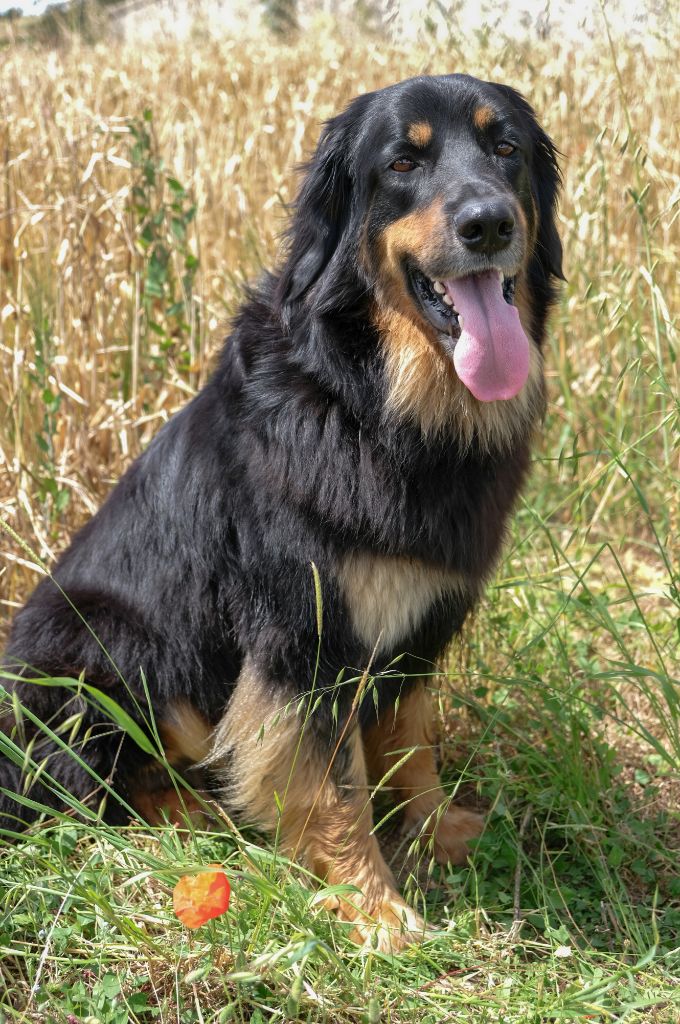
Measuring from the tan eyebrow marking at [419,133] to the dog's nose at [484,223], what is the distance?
0.27 metres

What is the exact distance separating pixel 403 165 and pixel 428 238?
248mm

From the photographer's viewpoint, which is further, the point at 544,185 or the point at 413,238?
the point at 544,185

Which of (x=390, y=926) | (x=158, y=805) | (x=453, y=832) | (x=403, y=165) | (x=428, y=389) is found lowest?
(x=453, y=832)

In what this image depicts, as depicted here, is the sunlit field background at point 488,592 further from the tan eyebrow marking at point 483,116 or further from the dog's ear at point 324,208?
the dog's ear at point 324,208

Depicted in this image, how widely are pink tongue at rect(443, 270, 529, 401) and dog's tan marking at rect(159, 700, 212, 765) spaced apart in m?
1.24

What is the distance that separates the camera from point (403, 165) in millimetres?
2346

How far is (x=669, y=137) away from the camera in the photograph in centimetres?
488

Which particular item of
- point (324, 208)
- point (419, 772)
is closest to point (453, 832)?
point (419, 772)

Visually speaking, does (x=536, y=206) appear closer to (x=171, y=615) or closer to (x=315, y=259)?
(x=315, y=259)

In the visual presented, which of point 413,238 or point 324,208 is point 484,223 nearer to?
point 413,238

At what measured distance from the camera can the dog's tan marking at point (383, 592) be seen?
2.36 metres

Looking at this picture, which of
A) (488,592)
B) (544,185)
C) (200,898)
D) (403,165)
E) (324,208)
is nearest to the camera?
(200,898)

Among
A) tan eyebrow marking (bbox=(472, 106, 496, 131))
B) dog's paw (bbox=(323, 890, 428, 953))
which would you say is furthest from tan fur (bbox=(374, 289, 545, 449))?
dog's paw (bbox=(323, 890, 428, 953))

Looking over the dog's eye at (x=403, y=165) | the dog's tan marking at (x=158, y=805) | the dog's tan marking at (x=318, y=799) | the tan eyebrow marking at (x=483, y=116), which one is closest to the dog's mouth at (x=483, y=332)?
the dog's eye at (x=403, y=165)
